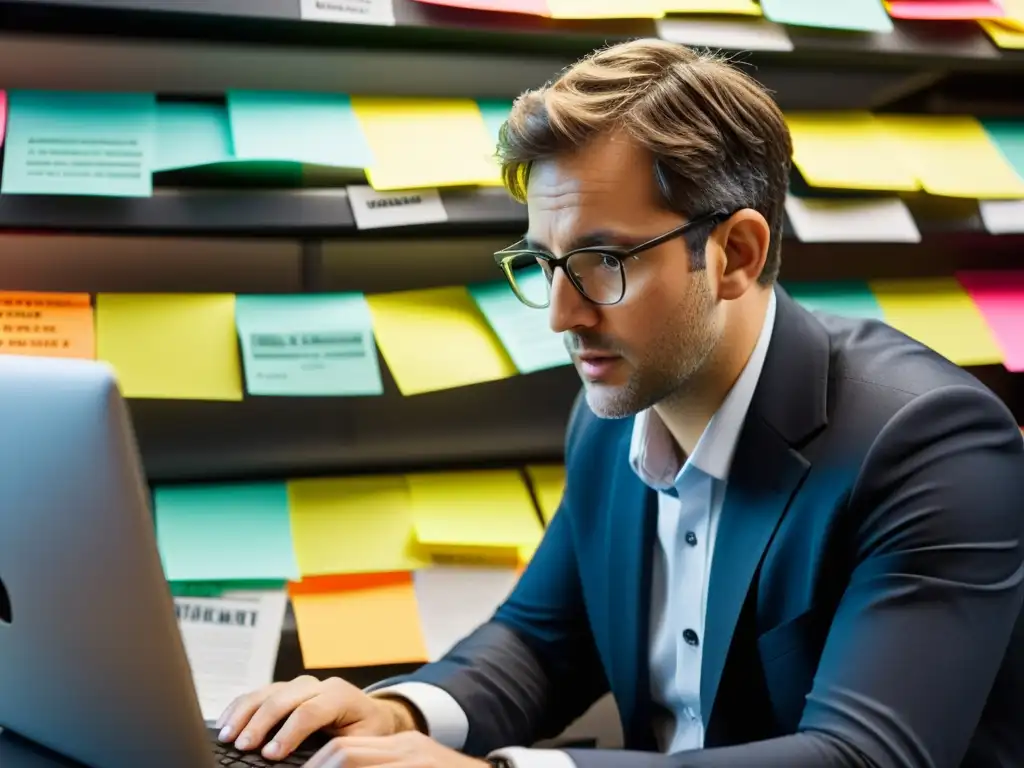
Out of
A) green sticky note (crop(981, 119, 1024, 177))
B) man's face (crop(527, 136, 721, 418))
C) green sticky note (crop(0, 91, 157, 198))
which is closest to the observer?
man's face (crop(527, 136, 721, 418))

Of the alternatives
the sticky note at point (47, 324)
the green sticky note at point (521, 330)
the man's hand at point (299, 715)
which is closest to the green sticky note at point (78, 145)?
the sticky note at point (47, 324)

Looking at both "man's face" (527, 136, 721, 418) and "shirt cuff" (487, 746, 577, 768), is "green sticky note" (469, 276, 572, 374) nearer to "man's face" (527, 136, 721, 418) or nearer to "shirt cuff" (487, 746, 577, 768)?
"man's face" (527, 136, 721, 418)

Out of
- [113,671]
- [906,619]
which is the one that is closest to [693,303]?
[906,619]

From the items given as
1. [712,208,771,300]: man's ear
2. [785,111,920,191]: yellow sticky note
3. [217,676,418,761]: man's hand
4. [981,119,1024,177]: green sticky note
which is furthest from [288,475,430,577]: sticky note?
[981,119,1024,177]: green sticky note

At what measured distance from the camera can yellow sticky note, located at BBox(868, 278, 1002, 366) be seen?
49.3 inches

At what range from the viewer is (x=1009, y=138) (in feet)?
4.34

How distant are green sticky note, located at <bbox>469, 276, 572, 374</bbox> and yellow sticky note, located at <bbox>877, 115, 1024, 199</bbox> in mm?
505

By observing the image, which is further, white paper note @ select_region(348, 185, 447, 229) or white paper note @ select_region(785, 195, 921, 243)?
white paper note @ select_region(785, 195, 921, 243)

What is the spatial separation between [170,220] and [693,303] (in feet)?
1.80

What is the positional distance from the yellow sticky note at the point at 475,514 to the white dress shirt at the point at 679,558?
0.23m

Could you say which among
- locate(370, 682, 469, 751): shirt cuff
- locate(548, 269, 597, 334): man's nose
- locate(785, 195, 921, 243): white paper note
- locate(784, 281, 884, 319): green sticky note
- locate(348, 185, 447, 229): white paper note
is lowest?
locate(370, 682, 469, 751): shirt cuff

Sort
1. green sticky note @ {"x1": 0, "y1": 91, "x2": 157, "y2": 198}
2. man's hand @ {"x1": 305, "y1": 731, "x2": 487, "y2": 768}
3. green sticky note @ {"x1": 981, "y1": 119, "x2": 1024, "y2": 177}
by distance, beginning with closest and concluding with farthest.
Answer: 1. man's hand @ {"x1": 305, "y1": 731, "x2": 487, "y2": 768}
2. green sticky note @ {"x1": 0, "y1": 91, "x2": 157, "y2": 198}
3. green sticky note @ {"x1": 981, "y1": 119, "x2": 1024, "y2": 177}

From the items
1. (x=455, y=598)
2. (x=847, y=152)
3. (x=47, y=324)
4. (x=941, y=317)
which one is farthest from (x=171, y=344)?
(x=941, y=317)

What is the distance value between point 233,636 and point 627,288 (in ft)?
1.98
